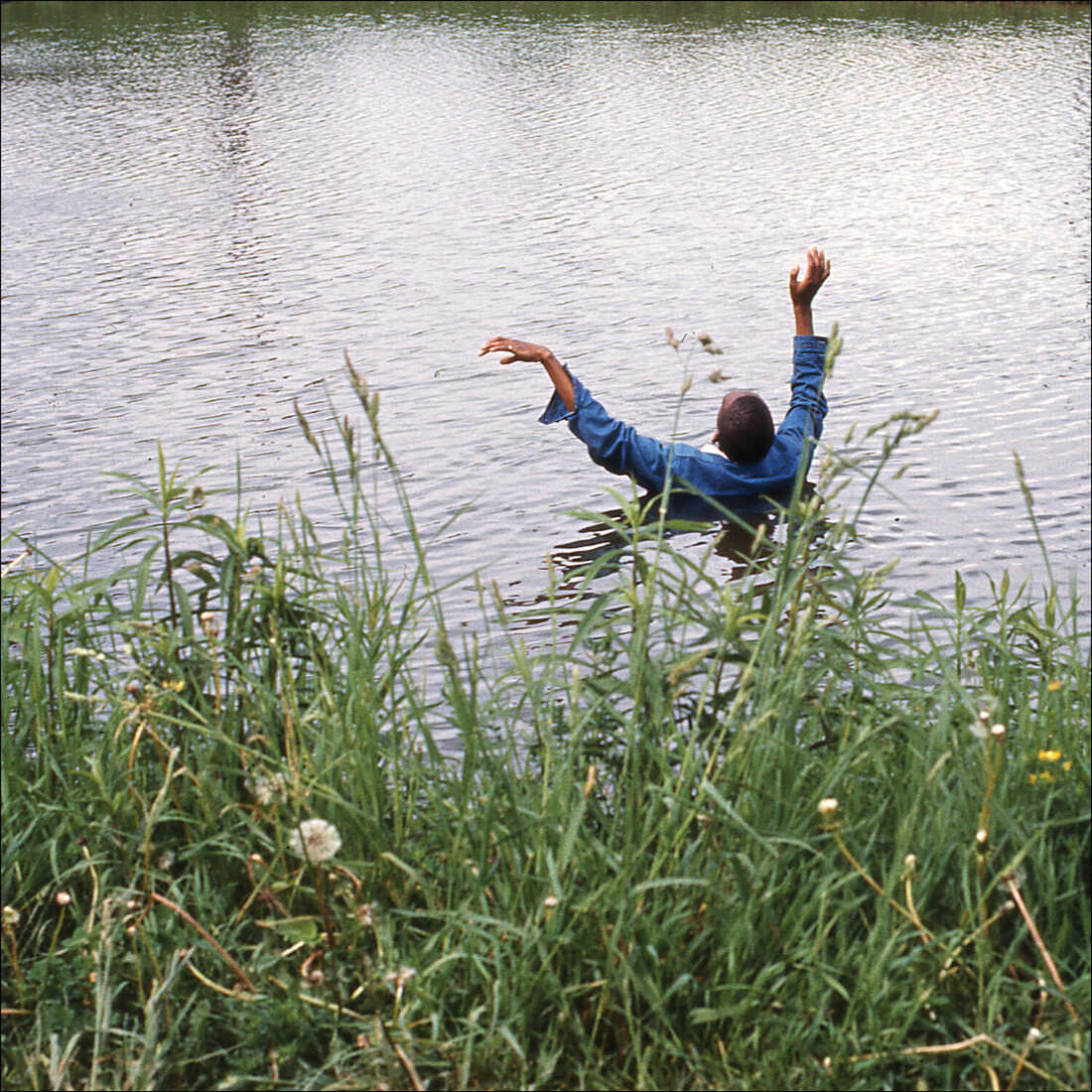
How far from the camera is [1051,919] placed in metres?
3.22

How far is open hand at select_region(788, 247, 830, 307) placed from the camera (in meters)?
7.09

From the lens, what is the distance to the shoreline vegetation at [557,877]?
308 centimetres

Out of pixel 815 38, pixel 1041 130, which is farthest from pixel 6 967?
pixel 815 38

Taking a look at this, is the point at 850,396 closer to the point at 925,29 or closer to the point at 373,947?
the point at 373,947

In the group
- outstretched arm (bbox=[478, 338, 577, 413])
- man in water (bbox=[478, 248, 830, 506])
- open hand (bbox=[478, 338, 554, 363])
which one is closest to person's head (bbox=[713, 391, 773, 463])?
man in water (bbox=[478, 248, 830, 506])

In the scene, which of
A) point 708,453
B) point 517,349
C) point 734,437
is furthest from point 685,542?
point 517,349

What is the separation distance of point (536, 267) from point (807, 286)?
7.72 m

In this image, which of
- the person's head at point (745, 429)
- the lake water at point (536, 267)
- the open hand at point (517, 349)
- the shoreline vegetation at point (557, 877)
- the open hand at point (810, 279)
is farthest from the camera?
the lake water at point (536, 267)

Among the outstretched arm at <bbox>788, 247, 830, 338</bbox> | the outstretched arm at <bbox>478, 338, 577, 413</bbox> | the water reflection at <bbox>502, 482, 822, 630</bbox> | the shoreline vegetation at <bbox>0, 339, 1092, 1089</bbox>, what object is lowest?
the water reflection at <bbox>502, 482, 822, 630</bbox>

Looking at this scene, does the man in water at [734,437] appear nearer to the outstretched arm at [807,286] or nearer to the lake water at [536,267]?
the outstretched arm at [807,286]

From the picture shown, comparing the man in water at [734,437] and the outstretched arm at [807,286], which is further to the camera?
the man in water at [734,437]

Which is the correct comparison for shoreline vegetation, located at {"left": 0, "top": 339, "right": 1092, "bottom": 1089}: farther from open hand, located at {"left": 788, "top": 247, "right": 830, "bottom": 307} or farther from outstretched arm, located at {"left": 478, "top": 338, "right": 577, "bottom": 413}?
open hand, located at {"left": 788, "top": 247, "right": 830, "bottom": 307}

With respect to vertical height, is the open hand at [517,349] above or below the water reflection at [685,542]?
above

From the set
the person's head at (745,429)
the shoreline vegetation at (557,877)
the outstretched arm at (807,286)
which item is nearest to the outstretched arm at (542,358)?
the person's head at (745,429)
